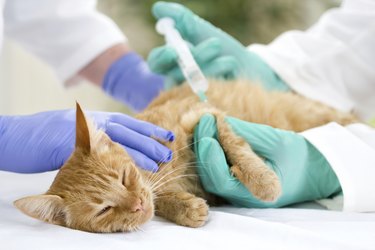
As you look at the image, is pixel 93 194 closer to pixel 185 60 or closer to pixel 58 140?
pixel 58 140

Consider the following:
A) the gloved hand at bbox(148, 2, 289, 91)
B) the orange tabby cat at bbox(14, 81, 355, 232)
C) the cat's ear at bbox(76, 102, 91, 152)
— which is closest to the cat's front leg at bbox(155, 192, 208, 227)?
the orange tabby cat at bbox(14, 81, 355, 232)

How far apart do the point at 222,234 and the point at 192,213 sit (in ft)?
0.47

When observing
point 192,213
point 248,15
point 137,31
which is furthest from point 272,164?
point 137,31

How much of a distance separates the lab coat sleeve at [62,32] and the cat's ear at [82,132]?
3.28 ft

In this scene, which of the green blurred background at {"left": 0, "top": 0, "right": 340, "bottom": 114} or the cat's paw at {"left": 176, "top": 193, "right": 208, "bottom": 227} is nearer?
the cat's paw at {"left": 176, "top": 193, "right": 208, "bottom": 227}

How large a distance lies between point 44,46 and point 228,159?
117 cm

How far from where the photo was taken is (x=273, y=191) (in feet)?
4.39

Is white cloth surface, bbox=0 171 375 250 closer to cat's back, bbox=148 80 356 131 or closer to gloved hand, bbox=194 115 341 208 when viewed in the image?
gloved hand, bbox=194 115 341 208

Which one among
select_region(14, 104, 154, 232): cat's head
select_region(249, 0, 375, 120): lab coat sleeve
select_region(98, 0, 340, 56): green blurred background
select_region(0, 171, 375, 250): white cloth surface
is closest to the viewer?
select_region(0, 171, 375, 250): white cloth surface

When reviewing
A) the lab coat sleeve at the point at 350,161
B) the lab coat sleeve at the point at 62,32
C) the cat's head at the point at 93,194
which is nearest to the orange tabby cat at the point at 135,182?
the cat's head at the point at 93,194

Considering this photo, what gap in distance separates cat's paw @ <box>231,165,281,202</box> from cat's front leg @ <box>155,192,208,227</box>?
131 mm

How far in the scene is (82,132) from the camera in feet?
4.12

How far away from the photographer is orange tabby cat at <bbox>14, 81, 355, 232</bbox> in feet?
3.98

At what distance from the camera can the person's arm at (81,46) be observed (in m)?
2.18
